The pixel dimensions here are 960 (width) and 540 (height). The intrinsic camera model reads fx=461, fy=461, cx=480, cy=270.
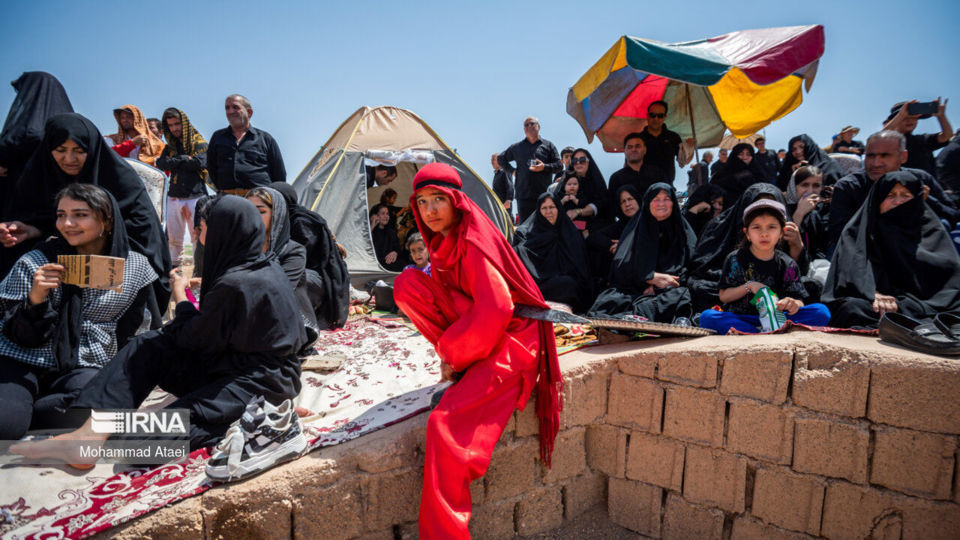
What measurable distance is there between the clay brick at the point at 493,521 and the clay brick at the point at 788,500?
1179mm

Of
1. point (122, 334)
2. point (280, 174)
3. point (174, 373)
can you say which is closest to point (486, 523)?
point (174, 373)

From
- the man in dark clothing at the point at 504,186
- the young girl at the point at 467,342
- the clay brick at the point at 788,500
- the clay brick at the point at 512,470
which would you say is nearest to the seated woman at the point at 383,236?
the man in dark clothing at the point at 504,186

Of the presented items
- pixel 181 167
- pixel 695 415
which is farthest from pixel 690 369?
pixel 181 167

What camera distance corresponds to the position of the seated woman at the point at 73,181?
9.05 ft

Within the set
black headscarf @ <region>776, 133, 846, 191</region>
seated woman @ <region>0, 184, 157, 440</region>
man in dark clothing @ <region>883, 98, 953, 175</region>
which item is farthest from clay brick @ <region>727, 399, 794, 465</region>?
man in dark clothing @ <region>883, 98, 953, 175</region>

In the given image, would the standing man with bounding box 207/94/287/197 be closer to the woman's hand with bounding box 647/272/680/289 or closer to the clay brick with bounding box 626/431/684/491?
the woman's hand with bounding box 647/272/680/289

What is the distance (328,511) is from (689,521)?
180 cm

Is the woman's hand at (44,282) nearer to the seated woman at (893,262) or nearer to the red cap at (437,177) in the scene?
the red cap at (437,177)

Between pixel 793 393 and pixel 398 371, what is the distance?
225cm

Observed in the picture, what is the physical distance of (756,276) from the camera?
286 centimetres

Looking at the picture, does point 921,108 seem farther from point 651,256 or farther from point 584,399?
point 584,399

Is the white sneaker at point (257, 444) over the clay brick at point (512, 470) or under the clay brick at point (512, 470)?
over

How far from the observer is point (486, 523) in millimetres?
2285

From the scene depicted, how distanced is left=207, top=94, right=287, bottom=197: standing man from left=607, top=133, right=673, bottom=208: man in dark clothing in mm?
3991
